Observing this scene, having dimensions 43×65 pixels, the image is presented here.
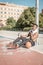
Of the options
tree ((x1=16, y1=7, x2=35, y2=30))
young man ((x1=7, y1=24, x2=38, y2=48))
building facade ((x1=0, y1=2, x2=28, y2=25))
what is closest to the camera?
young man ((x1=7, y1=24, x2=38, y2=48))

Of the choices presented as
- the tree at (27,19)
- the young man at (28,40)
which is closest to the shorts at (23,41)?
the young man at (28,40)

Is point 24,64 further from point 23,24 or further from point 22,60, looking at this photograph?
point 23,24

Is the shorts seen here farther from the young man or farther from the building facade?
the building facade

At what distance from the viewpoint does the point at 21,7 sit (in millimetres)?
54812

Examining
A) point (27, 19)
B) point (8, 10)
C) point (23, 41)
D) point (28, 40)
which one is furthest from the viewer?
point (8, 10)

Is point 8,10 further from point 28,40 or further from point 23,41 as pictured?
point 28,40

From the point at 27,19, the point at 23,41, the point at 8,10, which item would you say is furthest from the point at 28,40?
the point at 8,10

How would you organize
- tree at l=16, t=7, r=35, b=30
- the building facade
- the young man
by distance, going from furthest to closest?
the building facade < tree at l=16, t=7, r=35, b=30 < the young man

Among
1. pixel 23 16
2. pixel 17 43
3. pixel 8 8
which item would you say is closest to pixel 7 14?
pixel 8 8

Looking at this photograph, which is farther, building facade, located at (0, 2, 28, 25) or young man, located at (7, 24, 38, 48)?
building facade, located at (0, 2, 28, 25)

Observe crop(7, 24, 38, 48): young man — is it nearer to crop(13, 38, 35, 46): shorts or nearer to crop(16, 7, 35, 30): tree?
crop(13, 38, 35, 46): shorts

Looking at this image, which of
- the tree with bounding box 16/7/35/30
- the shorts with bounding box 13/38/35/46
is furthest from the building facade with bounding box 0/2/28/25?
the shorts with bounding box 13/38/35/46

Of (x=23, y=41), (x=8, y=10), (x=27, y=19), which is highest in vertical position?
(x=8, y=10)

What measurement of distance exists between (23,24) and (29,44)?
22.9 m
